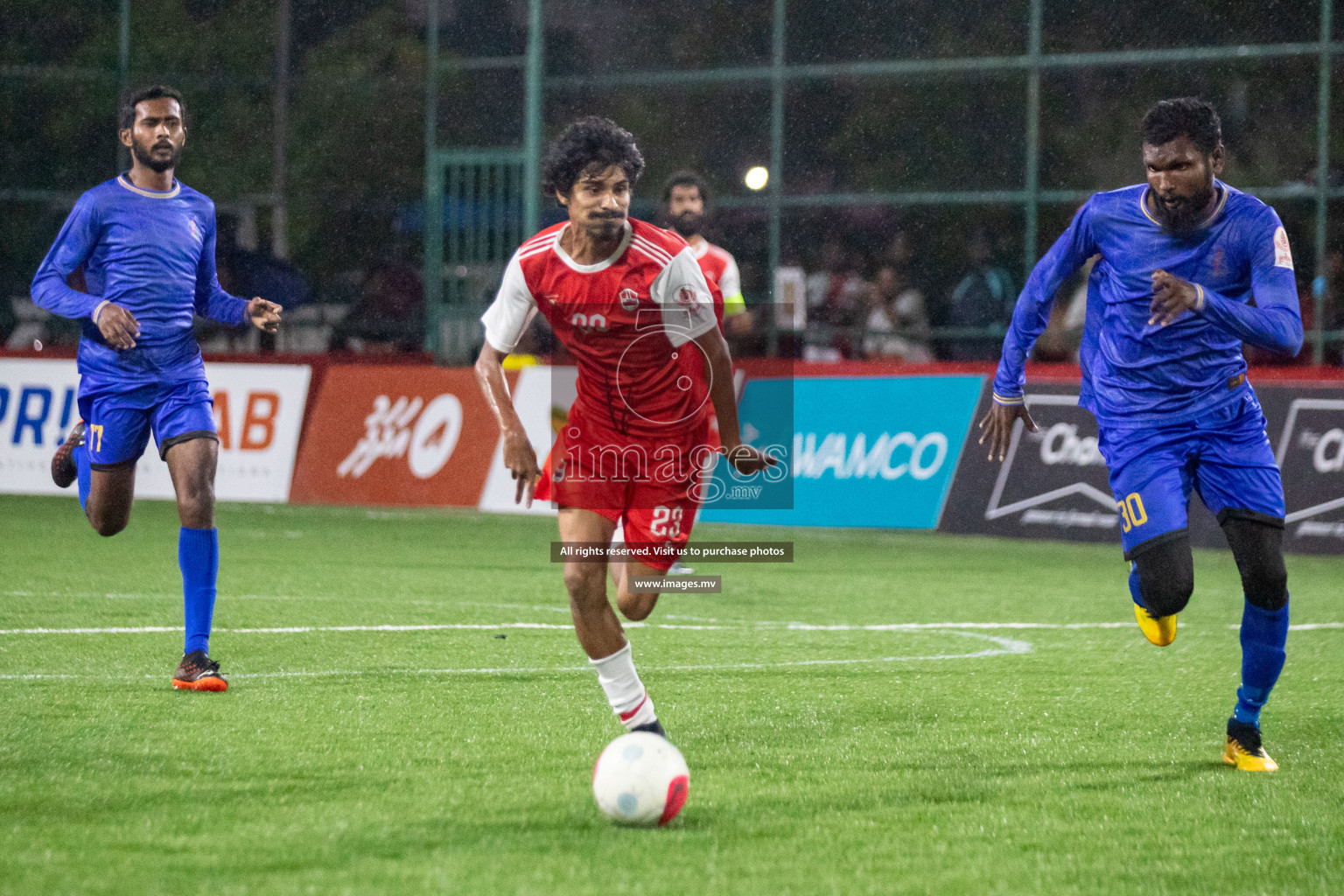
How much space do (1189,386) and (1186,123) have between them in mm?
856

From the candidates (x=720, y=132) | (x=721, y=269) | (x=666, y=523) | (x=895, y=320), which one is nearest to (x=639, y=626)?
(x=721, y=269)

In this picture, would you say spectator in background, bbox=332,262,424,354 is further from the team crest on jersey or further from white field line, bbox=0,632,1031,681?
the team crest on jersey

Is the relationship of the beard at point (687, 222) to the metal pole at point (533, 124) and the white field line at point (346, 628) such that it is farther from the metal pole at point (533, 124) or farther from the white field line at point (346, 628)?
the metal pole at point (533, 124)

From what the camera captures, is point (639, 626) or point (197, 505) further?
point (639, 626)

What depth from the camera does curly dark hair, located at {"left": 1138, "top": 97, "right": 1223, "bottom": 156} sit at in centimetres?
567

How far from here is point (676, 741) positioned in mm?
6086

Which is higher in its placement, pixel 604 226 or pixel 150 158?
pixel 150 158

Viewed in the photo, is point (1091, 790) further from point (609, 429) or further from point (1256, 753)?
point (609, 429)

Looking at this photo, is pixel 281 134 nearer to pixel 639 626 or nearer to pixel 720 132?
pixel 720 132

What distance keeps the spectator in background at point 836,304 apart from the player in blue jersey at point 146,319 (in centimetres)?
1105

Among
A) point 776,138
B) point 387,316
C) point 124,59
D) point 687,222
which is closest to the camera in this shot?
point 687,222

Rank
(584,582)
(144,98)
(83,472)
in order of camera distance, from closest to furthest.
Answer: (584,582) < (144,98) < (83,472)

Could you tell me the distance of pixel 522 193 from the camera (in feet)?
66.3

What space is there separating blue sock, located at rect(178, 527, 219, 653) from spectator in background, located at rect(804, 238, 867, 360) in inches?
445
